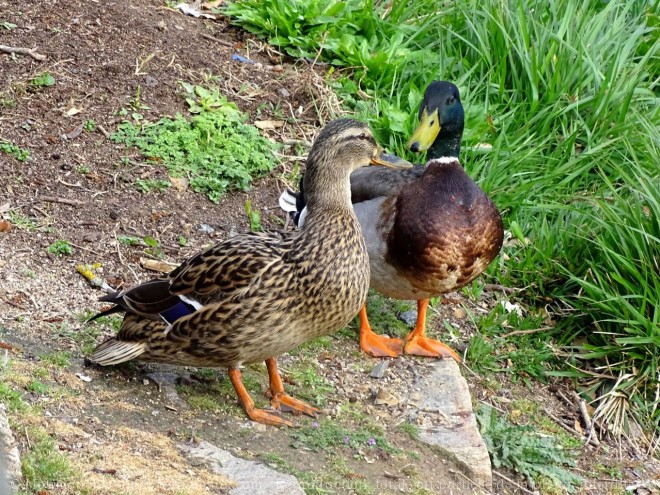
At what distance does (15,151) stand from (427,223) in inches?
84.6

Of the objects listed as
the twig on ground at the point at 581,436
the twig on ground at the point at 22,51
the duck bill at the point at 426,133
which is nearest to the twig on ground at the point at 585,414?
the twig on ground at the point at 581,436

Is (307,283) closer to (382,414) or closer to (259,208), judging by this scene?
(382,414)

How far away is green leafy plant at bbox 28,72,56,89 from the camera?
5461 millimetres

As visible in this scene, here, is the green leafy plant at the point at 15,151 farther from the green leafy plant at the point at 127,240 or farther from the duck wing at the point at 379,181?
the duck wing at the point at 379,181

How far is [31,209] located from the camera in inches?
188

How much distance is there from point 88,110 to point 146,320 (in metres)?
2.12

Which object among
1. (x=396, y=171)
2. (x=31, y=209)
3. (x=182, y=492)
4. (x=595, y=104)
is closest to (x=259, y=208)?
(x=396, y=171)

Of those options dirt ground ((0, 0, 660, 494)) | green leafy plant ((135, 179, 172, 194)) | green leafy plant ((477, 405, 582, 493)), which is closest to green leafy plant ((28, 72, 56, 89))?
dirt ground ((0, 0, 660, 494))

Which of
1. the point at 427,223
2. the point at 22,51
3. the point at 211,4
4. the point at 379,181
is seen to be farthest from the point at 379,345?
the point at 211,4

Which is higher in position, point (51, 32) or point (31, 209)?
point (51, 32)

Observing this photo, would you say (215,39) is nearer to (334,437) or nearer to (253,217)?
(253,217)

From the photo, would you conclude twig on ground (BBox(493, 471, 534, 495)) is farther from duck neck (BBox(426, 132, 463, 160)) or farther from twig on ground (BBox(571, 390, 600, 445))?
duck neck (BBox(426, 132, 463, 160))

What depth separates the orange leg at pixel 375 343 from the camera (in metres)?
4.64

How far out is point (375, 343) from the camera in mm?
4695
